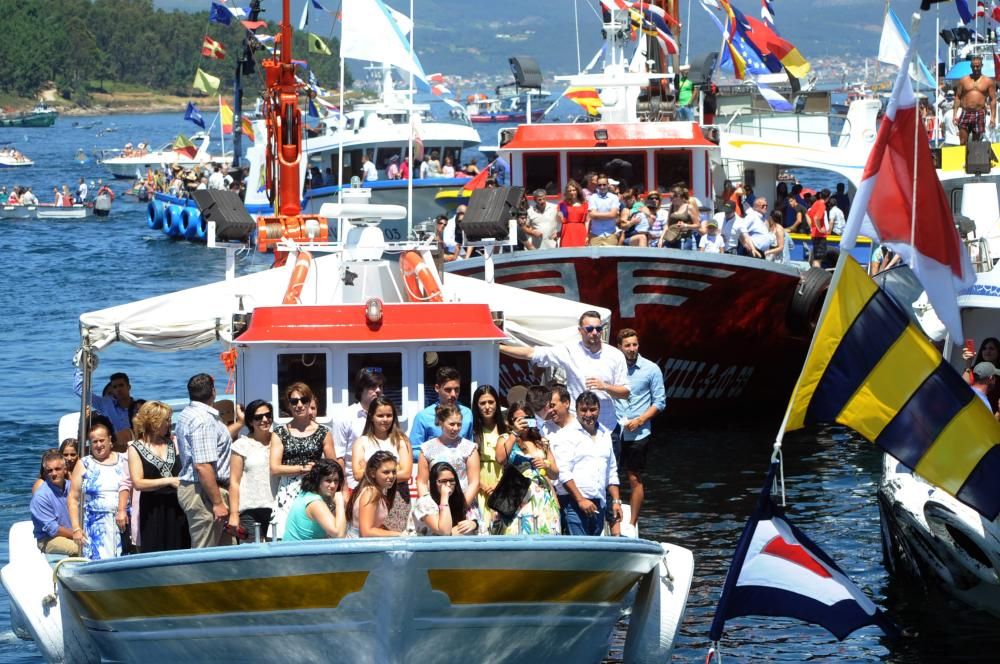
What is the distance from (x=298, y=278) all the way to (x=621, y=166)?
10781mm

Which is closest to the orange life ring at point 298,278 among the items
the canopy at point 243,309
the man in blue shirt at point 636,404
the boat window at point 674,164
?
the canopy at point 243,309

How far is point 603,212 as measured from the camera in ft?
77.3

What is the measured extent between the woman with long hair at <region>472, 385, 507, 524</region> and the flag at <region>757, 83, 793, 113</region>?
21089mm

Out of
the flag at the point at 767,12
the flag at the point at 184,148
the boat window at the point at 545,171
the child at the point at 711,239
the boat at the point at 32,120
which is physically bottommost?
the child at the point at 711,239

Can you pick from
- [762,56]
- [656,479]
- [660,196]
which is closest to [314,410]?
[656,479]

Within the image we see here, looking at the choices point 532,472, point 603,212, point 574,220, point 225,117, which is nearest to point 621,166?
point 603,212

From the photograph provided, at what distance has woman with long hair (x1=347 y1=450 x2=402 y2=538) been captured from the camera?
1140cm

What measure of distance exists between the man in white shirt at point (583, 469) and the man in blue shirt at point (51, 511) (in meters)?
3.72

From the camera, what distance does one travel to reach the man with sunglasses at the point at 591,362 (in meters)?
14.7

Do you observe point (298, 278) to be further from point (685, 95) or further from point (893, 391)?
point (685, 95)

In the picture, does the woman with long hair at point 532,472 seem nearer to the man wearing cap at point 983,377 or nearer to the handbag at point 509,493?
the handbag at point 509,493

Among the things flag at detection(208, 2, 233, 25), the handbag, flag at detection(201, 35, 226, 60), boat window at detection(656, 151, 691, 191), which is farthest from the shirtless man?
flag at detection(201, 35, 226, 60)

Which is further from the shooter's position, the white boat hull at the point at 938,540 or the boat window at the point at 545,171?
the boat window at the point at 545,171

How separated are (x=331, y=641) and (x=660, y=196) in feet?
49.3
